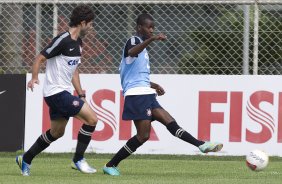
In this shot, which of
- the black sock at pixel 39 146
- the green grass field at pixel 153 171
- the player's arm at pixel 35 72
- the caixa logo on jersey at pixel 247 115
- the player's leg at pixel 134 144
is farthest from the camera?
the caixa logo on jersey at pixel 247 115

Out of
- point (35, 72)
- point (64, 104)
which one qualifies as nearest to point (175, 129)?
point (64, 104)

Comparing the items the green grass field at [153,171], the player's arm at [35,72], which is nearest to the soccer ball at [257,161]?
the green grass field at [153,171]

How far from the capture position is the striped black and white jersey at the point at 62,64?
10844 mm

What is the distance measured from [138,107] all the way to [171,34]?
3703 mm

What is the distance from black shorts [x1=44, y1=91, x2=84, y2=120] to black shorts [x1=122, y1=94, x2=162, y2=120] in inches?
24.0

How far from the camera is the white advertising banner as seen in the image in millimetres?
14156

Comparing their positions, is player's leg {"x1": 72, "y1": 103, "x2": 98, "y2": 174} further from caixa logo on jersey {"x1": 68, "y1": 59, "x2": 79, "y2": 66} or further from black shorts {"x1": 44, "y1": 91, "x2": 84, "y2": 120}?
caixa logo on jersey {"x1": 68, "y1": 59, "x2": 79, "y2": 66}

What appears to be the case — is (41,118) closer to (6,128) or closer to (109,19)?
(6,128)

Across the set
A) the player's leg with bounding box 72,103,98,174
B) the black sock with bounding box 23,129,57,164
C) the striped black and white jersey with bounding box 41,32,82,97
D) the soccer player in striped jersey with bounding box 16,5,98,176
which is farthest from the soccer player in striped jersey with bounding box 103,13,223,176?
the black sock with bounding box 23,129,57,164

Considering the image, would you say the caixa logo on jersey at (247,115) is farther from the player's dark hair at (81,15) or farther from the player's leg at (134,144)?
the player's dark hair at (81,15)

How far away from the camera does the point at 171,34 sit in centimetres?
1473

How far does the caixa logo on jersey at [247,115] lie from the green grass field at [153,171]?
350mm

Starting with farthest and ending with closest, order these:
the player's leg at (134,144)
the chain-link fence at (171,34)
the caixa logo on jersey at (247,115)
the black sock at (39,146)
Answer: the chain-link fence at (171,34) → the caixa logo on jersey at (247,115) → the player's leg at (134,144) → the black sock at (39,146)

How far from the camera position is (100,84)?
1441 cm
